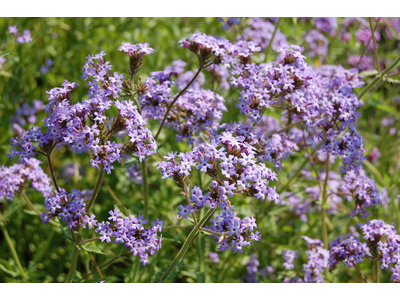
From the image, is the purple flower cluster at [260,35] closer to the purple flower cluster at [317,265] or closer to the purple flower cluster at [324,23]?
the purple flower cluster at [324,23]

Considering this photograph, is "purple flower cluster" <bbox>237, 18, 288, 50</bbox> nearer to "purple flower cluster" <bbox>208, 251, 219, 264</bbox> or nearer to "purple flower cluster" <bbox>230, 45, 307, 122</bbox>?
"purple flower cluster" <bbox>230, 45, 307, 122</bbox>

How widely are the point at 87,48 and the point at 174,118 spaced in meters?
3.39

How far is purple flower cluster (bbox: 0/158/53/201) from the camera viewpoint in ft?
11.6

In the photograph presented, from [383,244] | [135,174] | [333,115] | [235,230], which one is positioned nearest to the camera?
[235,230]

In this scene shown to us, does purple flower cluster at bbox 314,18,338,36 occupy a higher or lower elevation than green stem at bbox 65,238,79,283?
higher

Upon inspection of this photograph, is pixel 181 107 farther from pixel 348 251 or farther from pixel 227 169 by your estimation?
pixel 348 251

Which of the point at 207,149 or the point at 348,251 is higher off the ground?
the point at 207,149

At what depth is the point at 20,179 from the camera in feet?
11.7

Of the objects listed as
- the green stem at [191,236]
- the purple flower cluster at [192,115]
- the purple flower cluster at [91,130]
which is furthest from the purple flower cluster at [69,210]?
the purple flower cluster at [192,115]

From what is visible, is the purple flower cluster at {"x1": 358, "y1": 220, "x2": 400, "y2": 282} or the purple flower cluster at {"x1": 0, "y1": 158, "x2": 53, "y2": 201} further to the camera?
the purple flower cluster at {"x1": 0, "y1": 158, "x2": 53, "y2": 201}

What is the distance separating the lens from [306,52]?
21.5ft

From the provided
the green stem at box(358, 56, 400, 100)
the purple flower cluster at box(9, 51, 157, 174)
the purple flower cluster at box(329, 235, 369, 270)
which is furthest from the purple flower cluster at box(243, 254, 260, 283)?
the purple flower cluster at box(9, 51, 157, 174)

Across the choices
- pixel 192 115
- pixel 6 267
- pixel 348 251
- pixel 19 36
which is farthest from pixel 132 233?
pixel 19 36

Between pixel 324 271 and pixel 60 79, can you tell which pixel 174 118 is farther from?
pixel 60 79
